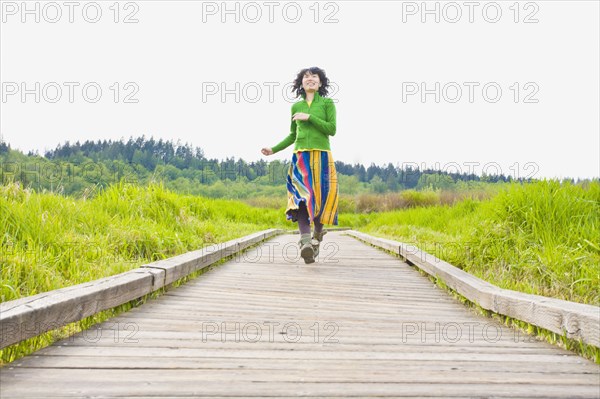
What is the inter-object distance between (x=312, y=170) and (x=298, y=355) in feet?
11.0

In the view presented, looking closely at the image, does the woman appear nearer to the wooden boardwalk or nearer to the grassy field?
the grassy field

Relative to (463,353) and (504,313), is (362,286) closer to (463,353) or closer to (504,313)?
(504,313)

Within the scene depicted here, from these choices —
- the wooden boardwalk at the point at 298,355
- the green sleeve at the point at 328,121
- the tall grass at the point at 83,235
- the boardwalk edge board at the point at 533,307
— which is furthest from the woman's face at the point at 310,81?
the wooden boardwalk at the point at 298,355

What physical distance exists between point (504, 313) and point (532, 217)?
5.93 ft

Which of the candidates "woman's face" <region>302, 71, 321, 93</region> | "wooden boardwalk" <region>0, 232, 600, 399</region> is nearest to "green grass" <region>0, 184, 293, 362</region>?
"wooden boardwalk" <region>0, 232, 600, 399</region>

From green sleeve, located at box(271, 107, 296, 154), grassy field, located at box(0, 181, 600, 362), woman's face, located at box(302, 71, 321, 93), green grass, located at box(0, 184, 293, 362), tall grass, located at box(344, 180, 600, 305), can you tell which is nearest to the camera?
green grass, located at box(0, 184, 293, 362)

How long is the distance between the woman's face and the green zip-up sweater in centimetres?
11

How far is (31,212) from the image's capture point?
12.8 feet

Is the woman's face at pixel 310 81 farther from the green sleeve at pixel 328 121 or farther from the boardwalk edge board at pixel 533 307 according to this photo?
the boardwalk edge board at pixel 533 307

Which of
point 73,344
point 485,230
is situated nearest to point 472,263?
point 485,230

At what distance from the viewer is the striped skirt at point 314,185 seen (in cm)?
534

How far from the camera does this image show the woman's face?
5496mm

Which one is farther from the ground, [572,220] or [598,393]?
[572,220]

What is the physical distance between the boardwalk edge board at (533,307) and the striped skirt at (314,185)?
4.98ft
